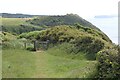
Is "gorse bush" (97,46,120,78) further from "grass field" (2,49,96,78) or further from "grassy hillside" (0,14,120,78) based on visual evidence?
"grass field" (2,49,96,78)

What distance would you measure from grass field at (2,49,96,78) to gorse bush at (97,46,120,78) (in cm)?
64

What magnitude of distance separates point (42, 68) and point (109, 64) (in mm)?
7162

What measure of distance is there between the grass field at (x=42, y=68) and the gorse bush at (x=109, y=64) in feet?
2.10

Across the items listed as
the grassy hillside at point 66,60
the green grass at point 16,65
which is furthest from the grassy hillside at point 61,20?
the green grass at point 16,65

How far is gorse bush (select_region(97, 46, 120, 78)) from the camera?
650 inches

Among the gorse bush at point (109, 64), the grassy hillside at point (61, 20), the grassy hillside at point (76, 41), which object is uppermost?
the grassy hillside at point (61, 20)

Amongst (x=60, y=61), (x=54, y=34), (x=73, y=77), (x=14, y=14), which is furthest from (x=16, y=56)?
(x=14, y=14)

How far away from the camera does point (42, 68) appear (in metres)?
23.1

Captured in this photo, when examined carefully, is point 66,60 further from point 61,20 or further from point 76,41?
point 61,20

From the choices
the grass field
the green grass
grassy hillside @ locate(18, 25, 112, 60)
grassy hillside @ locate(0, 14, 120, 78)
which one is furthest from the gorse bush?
grassy hillside @ locate(18, 25, 112, 60)

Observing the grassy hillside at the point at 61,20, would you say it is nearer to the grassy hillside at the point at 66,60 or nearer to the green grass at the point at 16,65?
the grassy hillside at the point at 66,60

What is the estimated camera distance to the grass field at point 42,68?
1975cm

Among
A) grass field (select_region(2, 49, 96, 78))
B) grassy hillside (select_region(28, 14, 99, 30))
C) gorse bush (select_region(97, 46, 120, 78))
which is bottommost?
grass field (select_region(2, 49, 96, 78))

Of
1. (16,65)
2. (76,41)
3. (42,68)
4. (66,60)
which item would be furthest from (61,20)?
(42,68)
